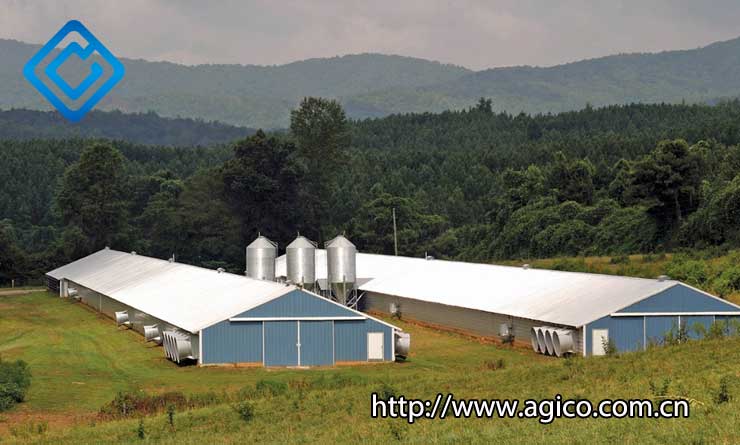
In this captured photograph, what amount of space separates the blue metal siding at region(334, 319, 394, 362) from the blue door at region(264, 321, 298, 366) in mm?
1912

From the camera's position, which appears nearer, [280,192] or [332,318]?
[332,318]

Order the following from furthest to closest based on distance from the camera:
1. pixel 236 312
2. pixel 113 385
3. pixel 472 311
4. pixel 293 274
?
pixel 293 274
pixel 472 311
pixel 236 312
pixel 113 385

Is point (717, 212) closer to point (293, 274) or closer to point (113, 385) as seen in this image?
point (293, 274)

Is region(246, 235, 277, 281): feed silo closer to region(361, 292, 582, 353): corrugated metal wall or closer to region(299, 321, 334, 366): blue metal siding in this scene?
region(361, 292, 582, 353): corrugated metal wall

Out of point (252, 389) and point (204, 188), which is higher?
point (204, 188)

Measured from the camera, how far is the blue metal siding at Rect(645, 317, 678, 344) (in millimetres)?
50062

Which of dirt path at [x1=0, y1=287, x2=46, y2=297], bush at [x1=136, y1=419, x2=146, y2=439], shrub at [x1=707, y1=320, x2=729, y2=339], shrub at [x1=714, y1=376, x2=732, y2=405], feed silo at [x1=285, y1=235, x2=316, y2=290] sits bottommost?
dirt path at [x1=0, y1=287, x2=46, y2=297]

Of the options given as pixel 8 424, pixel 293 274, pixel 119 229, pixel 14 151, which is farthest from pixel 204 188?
pixel 8 424

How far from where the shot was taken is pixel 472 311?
6159 cm

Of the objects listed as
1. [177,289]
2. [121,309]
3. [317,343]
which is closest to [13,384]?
[317,343]

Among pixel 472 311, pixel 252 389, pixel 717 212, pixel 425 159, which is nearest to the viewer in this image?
pixel 252 389

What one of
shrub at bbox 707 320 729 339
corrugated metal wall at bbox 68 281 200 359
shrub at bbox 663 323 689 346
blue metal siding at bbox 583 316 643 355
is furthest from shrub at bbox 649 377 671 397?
corrugated metal wall at bbox 68 281 200 359

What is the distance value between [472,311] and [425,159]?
11875cm

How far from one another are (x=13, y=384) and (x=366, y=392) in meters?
14.6
